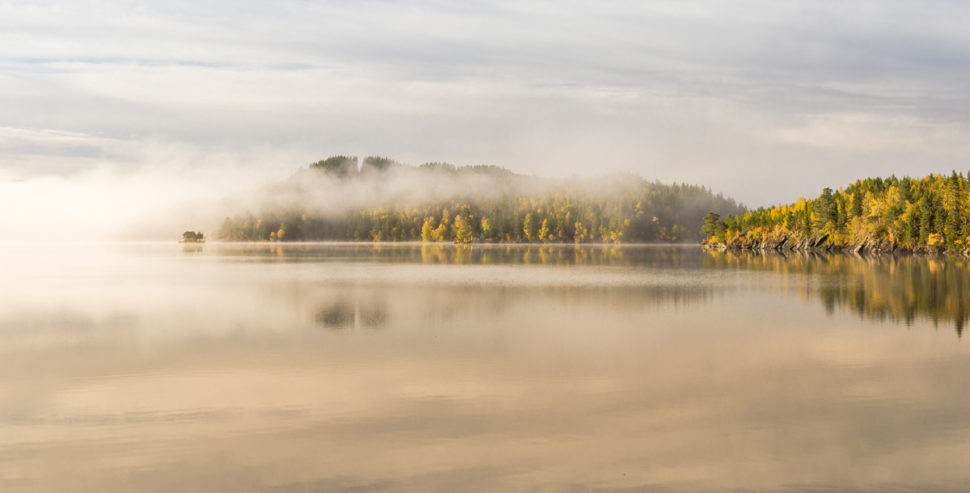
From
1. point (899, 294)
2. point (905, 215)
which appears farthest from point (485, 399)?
point (905, 215)

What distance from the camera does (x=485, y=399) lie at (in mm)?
21109

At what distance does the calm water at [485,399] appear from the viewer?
1498cm

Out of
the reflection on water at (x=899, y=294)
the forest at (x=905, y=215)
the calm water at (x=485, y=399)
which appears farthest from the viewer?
the forest at (x=905, y=215)

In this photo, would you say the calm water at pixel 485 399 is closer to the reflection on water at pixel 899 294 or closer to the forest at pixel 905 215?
the reflection on water at pixel 899 294

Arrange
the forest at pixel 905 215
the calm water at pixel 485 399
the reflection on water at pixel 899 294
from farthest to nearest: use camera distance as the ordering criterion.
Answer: the forest at pixel 905 215 < the reflection on water at pixel 899 294 < the calm water at pixel 485 399

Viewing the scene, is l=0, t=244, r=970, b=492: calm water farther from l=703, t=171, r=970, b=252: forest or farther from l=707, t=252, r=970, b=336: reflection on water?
l=703, t=171, r=970, b=252: forest

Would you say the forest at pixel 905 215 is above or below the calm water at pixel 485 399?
above

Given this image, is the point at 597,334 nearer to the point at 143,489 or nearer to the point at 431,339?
the point at 431,339

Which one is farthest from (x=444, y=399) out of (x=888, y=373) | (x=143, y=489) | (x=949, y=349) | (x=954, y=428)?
(x=949, y=349)

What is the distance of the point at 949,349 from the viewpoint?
29266mm

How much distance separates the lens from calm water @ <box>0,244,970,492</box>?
15.0m

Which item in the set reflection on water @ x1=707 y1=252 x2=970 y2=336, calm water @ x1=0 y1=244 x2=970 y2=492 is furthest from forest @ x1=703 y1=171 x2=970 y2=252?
calm water @ x1=0 y1=244 x2=970 y2=492

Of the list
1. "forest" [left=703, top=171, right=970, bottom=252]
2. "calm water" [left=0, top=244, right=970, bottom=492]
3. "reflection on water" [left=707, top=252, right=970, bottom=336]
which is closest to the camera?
"calm water" [left=0, top=244, right=970, bottom=492]

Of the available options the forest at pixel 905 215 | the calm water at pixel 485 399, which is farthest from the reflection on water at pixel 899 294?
the forest at pixel 905 215
